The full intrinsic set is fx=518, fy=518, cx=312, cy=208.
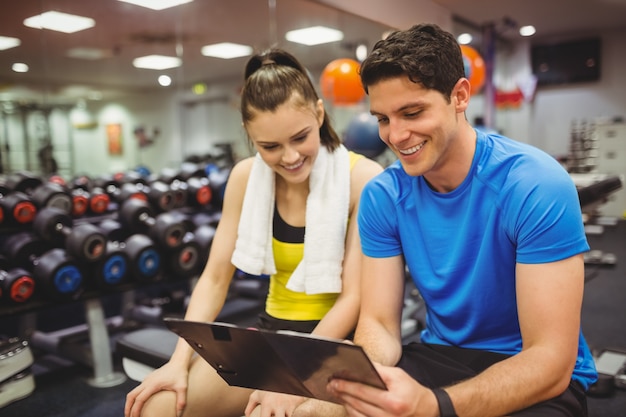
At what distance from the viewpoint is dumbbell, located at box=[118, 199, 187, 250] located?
296 cm

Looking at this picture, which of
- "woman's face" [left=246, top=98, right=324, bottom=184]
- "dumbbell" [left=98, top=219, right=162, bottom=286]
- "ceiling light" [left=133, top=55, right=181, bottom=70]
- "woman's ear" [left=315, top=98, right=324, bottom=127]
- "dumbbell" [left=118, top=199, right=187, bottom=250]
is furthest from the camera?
"ceiling light" [left=133, top=55, right=181, bottom=70]

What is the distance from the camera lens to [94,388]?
2.59m

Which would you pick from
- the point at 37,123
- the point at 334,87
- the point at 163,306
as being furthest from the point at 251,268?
the point at 37,123

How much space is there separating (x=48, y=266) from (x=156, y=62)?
585 centimetres

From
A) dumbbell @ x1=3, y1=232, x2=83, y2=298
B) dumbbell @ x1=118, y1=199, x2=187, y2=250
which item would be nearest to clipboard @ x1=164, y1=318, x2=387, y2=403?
dumbbell @ x1=3, y1=232, x2=83, y2=298

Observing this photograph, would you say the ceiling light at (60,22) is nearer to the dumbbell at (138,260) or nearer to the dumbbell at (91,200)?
the dumbbell at (91,200)

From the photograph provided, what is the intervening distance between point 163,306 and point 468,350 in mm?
2663

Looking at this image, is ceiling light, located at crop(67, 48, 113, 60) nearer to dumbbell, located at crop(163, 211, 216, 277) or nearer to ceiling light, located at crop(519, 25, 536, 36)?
dumbbell, located at crop(163, 211, 216, 277)

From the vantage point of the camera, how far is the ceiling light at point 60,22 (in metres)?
4.70

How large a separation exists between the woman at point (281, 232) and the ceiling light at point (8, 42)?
372cm

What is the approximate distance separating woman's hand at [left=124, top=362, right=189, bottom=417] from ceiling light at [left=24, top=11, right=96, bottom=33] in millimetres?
4391

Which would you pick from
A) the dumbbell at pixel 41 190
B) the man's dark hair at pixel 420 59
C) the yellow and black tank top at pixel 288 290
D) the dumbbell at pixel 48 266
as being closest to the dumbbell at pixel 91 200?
the dumbbell at pixel 41 190

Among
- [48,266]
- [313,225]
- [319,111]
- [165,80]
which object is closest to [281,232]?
[313,225]

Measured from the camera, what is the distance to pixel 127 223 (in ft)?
10.4
